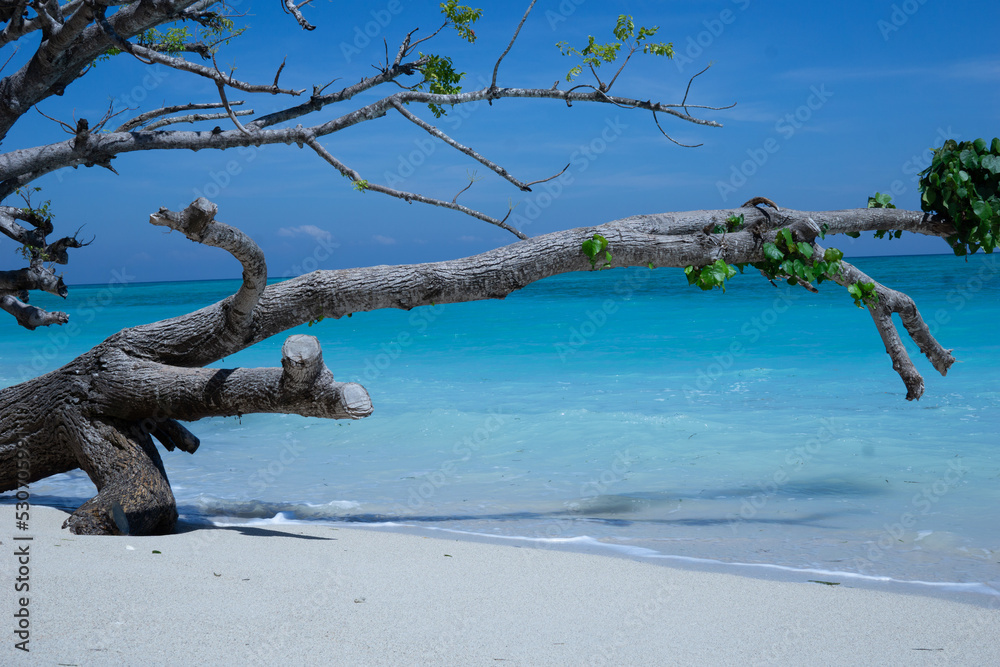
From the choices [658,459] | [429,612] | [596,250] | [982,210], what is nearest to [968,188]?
[982,210]

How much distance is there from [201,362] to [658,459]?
4.55 m

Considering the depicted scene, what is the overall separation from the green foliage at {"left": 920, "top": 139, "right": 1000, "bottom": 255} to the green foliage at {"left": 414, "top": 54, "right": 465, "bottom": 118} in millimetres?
4046

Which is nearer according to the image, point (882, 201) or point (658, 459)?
point (882, 201)

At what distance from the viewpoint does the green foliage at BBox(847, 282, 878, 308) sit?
5465 mm

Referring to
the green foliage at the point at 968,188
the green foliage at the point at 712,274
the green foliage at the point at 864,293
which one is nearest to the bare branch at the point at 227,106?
the green foliage at the point at 712,274

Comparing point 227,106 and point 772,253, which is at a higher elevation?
point 227,106

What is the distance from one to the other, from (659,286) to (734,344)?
31203 mm

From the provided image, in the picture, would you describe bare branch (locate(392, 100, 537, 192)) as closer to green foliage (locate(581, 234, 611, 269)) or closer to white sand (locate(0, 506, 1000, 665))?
green foliage (locate(581, 234, 611, 269))

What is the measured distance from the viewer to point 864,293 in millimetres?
5496

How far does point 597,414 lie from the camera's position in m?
9.72

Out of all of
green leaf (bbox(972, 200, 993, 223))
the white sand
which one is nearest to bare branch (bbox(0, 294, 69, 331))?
the white sand

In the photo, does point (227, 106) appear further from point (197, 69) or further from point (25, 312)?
point (25, 312)

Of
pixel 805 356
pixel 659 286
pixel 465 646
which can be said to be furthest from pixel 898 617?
pixel 659 286

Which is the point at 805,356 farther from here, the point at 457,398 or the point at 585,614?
the point at 585,614
